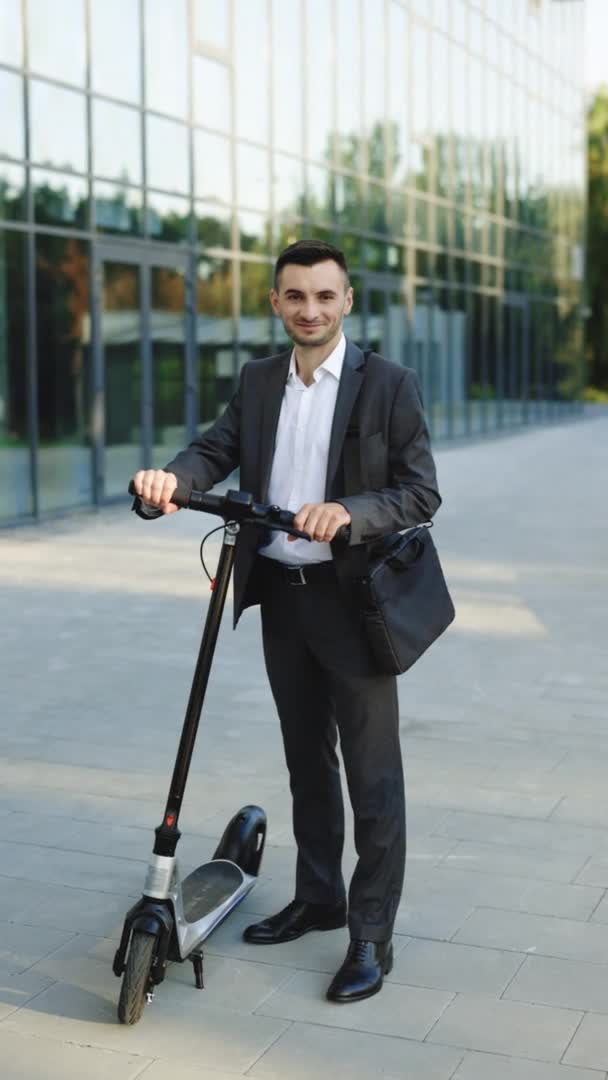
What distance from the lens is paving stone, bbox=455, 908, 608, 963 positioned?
418cm

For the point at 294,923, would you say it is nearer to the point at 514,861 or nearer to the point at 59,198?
the point at 514,861

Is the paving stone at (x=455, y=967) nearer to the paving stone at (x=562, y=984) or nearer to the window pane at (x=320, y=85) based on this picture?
the paving stone at (x=562, y=984)

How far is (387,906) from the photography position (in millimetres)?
4004

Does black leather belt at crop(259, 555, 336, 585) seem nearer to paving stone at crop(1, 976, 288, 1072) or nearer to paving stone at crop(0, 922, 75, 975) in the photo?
paving stone at crop(1, 976, 288, 1072)

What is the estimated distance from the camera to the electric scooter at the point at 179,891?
3.66m

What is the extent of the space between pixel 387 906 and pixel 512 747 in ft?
8.28

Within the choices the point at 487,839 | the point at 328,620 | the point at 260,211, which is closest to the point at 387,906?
the point at 328,620

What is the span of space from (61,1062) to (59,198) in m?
12.9

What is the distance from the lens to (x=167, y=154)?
57.8ft

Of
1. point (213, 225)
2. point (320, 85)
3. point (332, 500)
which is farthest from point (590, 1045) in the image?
point (320, 85)

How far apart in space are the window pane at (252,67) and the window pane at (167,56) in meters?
1.51

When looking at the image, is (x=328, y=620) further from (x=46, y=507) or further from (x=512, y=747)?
(x=46, y=507)

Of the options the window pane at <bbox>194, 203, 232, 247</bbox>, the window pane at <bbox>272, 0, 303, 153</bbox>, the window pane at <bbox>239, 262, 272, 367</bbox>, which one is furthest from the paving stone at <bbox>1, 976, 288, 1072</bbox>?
the window pane at <bbox>272, 0, 303, 153</bbox>

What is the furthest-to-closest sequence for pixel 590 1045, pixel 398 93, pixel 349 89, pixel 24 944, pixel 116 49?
pixel 398 93 → pixel 349 89 → pixel 116 49 → pixel 24 944 → pixel 590 1045
